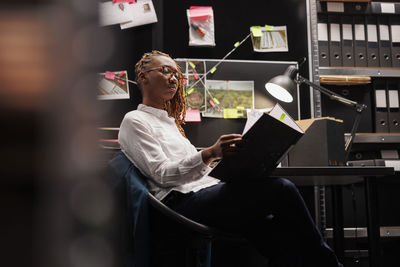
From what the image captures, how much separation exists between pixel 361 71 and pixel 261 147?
1.70 m

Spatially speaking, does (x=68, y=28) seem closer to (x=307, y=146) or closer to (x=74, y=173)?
(x=74, y=173)

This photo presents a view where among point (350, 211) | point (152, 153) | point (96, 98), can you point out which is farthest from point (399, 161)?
point (96, 98)

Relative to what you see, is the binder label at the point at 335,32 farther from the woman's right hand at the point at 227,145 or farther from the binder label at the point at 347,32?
the woman's right hand at the point at 227,145

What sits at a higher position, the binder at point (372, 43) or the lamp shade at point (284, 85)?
the binder at point (372, 43)

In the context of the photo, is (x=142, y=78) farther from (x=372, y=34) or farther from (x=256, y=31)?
(x=372, y=34)

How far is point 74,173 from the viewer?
0.15 meters

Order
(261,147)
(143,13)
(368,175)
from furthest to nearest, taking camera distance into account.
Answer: (143,13), (368,175), (261,147)

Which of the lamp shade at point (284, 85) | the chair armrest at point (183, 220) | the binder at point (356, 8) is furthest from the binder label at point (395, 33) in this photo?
the chair armrest at point (183, 220)

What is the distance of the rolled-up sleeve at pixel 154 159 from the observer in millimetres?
1366

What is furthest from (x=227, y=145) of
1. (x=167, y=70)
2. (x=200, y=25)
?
(x=200, y=25)

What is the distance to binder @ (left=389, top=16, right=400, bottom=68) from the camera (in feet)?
9.02

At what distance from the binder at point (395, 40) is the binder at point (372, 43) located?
0.35ft

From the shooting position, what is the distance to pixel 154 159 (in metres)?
1.41

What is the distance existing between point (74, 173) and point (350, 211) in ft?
8.91
